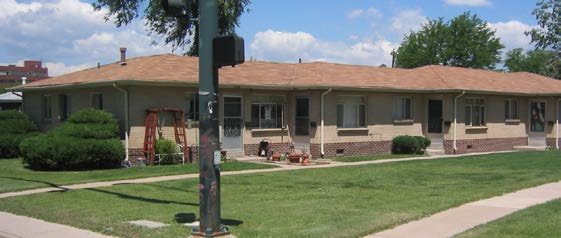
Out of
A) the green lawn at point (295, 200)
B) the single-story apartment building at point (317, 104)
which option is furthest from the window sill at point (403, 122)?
the green lawn at point (295, 200)

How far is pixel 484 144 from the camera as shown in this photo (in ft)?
99.1

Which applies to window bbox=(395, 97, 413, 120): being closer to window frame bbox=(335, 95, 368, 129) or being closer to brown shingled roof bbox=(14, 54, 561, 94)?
brown shingled roof bbox=(14, 54, 561, 94)

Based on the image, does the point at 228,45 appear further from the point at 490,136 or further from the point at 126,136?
the point at 490,136

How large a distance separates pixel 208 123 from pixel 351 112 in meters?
18.1

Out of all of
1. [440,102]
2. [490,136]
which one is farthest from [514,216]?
[490,136]

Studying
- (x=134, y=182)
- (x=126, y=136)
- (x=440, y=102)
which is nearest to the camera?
(x=134, y=182)

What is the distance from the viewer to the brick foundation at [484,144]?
92.4 feet

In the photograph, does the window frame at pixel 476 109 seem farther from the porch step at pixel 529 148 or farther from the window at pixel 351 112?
the window at pixel 351 112

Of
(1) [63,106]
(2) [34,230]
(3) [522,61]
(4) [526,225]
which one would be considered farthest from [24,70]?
(4) [526,225]

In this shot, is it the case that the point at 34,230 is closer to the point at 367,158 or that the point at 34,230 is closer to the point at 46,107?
the point at 367,158

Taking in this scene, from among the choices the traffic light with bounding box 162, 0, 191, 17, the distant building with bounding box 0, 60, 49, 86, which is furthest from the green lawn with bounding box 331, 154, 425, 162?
the distant building with bounding box 0, 60, 49, 86

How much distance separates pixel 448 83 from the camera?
28734mm

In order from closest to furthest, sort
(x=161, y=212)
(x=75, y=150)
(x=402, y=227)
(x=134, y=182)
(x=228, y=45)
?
(x=228, y=45)
(x=402, y=227)
(x=161, y=212)
(x=134, y=182)
(x=75, y=150)

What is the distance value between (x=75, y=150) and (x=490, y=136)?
66.0ft
